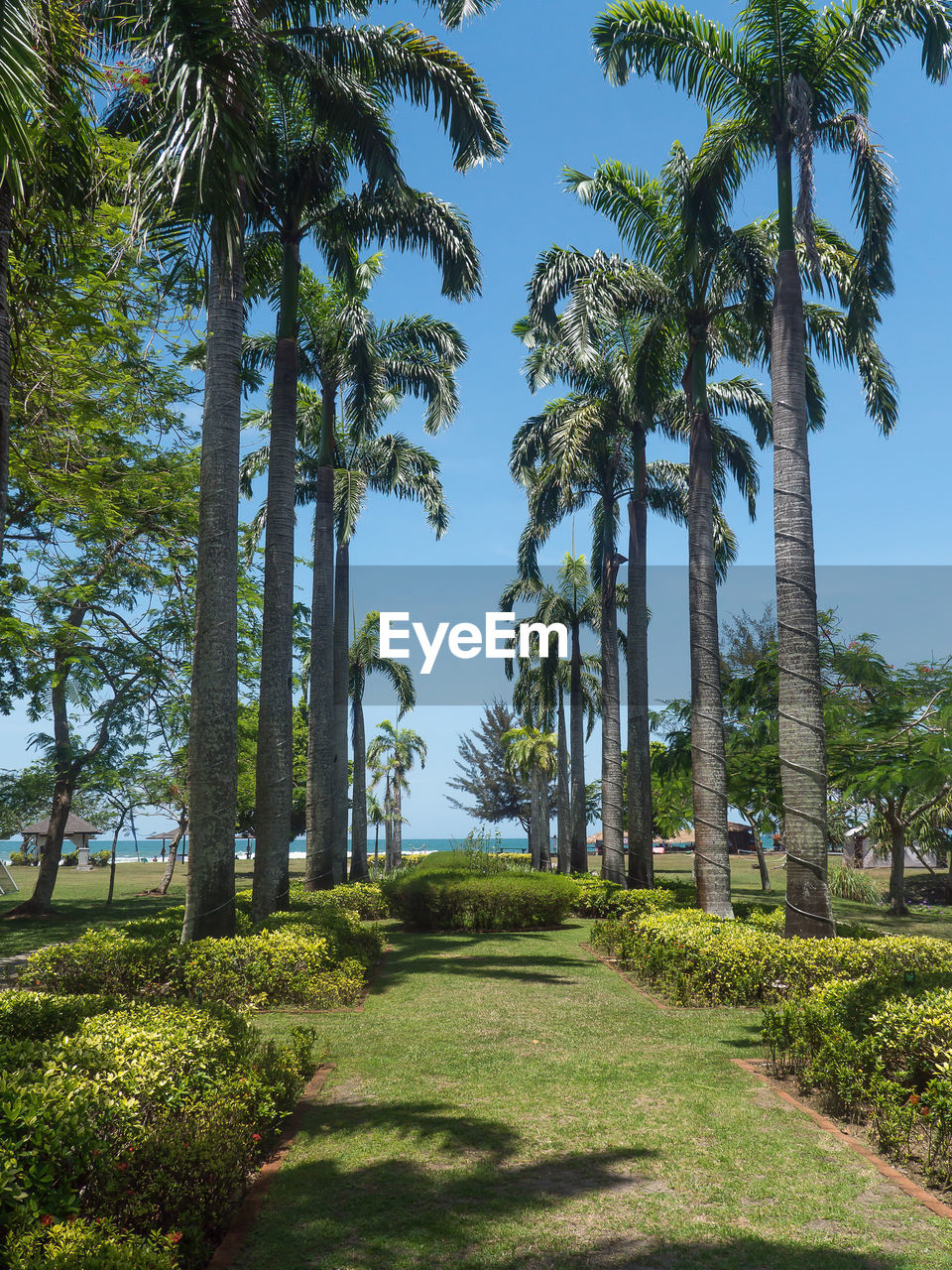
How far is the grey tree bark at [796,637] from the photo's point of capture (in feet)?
33.7

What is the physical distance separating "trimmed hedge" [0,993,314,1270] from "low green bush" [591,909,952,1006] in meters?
5.66

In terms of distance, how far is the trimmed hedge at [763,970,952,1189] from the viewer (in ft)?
18.1

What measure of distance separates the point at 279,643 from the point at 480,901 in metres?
8.62

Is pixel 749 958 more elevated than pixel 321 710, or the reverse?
pixel 321 710

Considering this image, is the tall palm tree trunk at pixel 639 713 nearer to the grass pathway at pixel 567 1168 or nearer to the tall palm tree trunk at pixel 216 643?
the grass pathway at pixel 567 1168

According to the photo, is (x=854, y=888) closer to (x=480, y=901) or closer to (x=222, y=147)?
(x=480, y=901)

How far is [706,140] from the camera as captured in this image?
44.1 feet

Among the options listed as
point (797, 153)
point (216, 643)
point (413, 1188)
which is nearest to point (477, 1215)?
point (413, 1188)

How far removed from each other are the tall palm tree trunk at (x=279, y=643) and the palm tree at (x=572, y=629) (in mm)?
16275

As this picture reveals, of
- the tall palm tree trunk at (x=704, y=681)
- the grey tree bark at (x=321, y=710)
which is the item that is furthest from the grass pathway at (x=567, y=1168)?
the grey tree bark at (x=321, y=710)

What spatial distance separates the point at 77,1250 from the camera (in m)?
3.32

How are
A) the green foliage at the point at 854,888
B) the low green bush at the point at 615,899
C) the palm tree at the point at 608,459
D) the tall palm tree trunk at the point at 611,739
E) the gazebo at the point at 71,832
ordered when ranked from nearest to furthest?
the low green bush at the point at 615,899 → the palm tree at the point at 608,459 → the tall palm tree trunk at the point at 611,739 → the green foliage at the point at 854,888 → the gazebo at the point at 71,832

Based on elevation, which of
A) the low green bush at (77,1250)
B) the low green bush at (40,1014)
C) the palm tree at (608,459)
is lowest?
the low green bush at (77,1250)

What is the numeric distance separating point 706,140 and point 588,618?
70.0 feet
